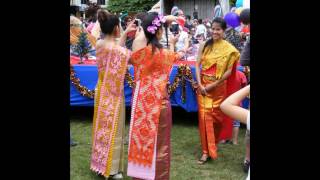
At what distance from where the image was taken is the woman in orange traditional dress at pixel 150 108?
319 cm

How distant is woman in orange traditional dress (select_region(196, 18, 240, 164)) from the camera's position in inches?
158

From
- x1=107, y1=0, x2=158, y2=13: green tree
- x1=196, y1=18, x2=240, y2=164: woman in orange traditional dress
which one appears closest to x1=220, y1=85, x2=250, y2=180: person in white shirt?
x1=196, y1=18, x2=240, y2=164: woman in orange traditional dress

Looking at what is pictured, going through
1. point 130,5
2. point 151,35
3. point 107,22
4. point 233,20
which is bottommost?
point 151,35

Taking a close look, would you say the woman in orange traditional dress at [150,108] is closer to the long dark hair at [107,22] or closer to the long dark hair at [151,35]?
the long dark hair at [151,35]

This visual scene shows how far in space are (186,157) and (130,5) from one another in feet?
73.2

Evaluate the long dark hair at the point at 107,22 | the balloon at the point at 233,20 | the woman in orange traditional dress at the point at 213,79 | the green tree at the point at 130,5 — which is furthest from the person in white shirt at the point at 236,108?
the green tree at the point at 130,5

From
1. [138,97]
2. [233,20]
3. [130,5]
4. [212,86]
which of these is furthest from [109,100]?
[130,5]

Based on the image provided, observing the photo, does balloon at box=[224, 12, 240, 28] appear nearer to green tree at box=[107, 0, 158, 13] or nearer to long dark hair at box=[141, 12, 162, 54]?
long dark hair at box=[141, 12, 162, 54]

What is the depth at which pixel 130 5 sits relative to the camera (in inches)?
1014

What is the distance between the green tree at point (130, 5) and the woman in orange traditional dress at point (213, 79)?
21.3 m

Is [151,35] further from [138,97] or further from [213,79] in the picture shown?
[213,79]

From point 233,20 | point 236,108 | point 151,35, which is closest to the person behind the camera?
point 236,108

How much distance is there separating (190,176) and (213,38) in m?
1.33
